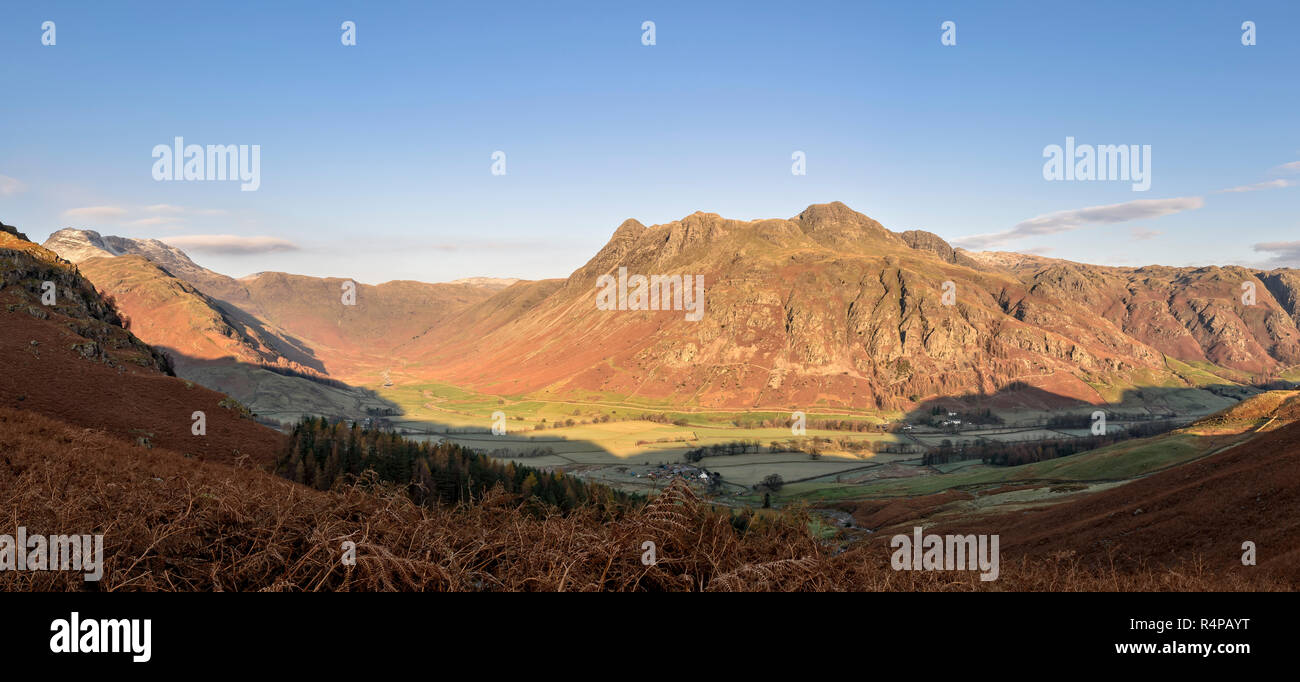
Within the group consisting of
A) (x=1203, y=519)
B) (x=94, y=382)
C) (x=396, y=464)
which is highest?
(x=94, y=382)

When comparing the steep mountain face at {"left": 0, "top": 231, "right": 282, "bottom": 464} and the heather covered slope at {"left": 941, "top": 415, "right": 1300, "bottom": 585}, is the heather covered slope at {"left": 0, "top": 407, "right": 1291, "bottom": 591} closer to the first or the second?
the heather covered slope at {"left": 941, "top": 415, "right": 1300, "bottom": 585}

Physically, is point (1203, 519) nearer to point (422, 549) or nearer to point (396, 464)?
point (422, 549)

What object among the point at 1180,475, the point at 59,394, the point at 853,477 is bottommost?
the point at 853,477

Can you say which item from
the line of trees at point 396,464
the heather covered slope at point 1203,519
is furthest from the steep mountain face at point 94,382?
the heather covered slope at point 1203,519

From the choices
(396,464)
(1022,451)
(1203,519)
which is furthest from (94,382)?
(1022,451)

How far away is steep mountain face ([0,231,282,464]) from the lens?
141ft

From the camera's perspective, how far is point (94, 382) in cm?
4838

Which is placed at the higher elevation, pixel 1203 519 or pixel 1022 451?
pixel 1203 519

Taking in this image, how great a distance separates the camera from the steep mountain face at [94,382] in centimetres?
4309
